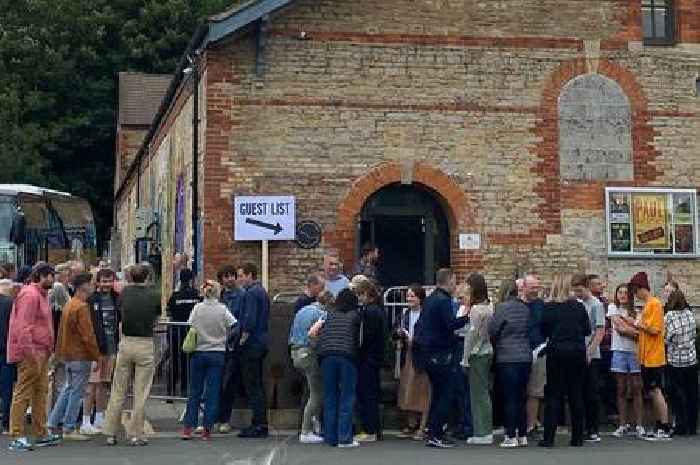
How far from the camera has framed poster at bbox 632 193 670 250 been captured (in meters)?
16.9

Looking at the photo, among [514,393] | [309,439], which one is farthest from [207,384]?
[514,393]

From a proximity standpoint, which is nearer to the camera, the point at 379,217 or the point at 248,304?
the point at 248,304

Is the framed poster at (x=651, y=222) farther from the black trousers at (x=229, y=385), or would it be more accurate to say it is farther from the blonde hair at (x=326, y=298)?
the black trousers at (x=229, y=385)

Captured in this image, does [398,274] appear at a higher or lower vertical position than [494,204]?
lower

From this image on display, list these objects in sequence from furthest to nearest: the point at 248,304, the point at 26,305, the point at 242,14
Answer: the point at 242,14 → the point at 248,304 → the point at 26,305

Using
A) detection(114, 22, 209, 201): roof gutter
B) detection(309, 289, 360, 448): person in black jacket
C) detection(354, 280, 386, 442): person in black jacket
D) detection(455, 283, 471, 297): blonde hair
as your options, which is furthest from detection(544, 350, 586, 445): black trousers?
detection(114, 22, 209, 201): roof gutter

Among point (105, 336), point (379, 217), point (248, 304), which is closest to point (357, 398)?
point (248, 304)

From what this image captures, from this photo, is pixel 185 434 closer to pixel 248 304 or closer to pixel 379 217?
pixel 248 304

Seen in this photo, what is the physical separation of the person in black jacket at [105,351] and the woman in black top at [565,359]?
17.0ft

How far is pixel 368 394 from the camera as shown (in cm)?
1210

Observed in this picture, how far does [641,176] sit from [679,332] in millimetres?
4906

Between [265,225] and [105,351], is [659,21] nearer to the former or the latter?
[265,225]

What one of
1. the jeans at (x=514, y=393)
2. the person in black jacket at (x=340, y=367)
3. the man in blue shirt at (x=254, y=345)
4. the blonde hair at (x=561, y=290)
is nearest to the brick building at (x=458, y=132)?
the man in blue shirt at (x=254, y=345)

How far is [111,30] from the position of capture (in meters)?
46.7
